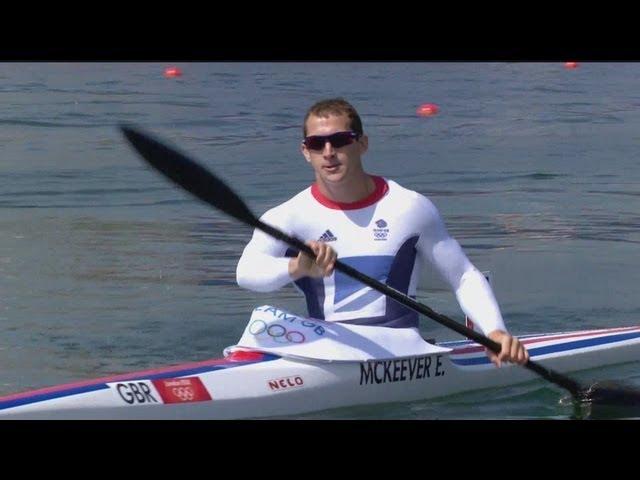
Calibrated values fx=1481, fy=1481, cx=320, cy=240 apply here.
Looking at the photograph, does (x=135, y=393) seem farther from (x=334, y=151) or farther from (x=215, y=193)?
(x=334, y=151)

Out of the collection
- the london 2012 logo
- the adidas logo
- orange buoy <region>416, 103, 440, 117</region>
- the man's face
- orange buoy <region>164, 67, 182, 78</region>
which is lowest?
the adidas logo

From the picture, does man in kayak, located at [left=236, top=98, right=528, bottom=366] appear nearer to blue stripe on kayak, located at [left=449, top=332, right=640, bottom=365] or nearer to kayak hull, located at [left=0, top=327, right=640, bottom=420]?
kayak hull, located at [left=0, top=327, right=640, bottom=420]

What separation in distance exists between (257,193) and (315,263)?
6.12 metres

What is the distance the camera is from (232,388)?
504 cm

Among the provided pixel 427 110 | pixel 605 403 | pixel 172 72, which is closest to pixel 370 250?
pixel 605 403

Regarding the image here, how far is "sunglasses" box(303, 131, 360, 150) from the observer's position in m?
5.00

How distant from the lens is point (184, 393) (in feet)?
16.3

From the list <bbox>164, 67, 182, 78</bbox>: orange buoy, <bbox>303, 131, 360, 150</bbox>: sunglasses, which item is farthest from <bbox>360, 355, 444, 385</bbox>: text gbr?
<bbox>164, 67, 182, 78</bbox>: orange buoy

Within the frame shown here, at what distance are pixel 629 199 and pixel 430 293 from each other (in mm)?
3864

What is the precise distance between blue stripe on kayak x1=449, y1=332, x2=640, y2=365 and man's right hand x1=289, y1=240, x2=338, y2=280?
888 millimetres

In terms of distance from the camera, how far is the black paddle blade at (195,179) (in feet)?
15.7

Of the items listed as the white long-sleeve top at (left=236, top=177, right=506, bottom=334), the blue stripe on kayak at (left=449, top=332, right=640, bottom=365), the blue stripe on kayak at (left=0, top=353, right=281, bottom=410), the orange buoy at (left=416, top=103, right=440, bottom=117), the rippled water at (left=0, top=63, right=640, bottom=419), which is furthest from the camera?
the orange buoy at (left=416, top=103, right=440, bottom=117)

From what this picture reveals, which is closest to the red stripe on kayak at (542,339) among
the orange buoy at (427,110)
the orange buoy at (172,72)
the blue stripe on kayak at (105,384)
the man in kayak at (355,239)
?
the man in kayak at (355,239)

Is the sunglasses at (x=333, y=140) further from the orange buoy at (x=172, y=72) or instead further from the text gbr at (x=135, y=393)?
the orange buoy at (x=172, y=72)
